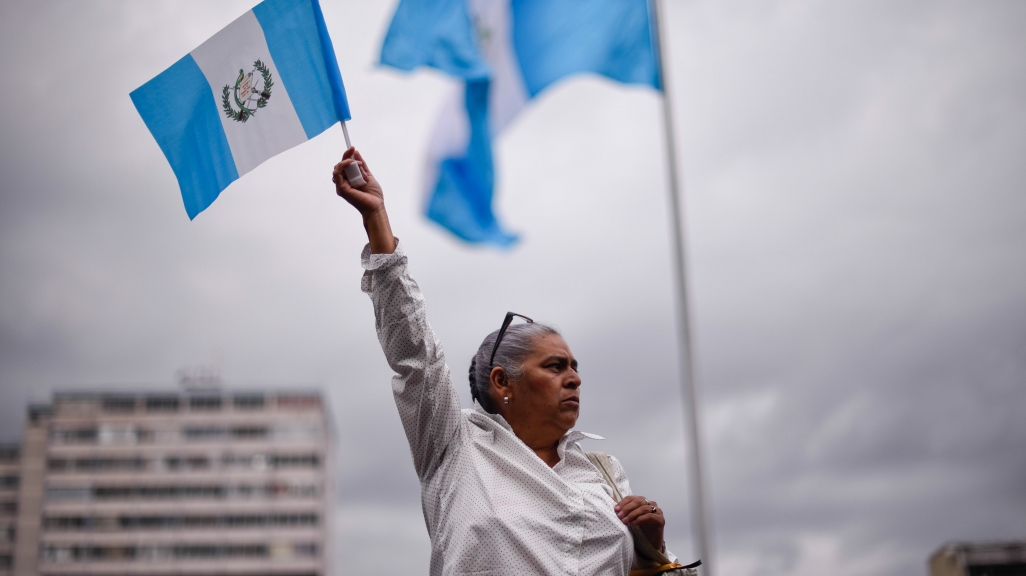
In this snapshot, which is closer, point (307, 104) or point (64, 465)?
point (307, 104)

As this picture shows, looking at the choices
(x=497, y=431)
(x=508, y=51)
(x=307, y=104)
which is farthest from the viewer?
(x=508, y=51)

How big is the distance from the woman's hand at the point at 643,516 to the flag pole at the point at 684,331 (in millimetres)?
1346

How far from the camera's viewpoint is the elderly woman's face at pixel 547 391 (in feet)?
9.36

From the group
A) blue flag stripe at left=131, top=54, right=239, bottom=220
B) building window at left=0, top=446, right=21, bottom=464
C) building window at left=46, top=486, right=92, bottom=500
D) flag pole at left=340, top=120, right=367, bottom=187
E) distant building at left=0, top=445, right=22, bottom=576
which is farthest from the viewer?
building window at left=0, top=446, right=21, bottom=464

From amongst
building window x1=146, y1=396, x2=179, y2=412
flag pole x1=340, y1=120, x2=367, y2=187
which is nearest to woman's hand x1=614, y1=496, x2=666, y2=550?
flag pole x1=340, y1=120, x2=367, y2=187

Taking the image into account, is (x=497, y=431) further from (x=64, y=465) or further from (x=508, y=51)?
(x=64, y=465)

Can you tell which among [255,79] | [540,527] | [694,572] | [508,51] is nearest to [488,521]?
[540,527]

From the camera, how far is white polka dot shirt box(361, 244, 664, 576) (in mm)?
2445

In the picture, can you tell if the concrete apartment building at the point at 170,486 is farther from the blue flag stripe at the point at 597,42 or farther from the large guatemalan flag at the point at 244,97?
the large guatemalan flag at the point at 244,97

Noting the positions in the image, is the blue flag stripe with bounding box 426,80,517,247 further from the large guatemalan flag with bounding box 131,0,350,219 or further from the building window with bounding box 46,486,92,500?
the building window with bounding box 46,486,92,500

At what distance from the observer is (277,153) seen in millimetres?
3516

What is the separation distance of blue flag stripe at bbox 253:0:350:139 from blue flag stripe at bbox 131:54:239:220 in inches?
14.1

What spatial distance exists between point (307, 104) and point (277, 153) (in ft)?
0.78

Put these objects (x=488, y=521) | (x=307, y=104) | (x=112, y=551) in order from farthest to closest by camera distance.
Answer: (x=112, y=551) → (x=307, y=104) → (x=488, y=521)
